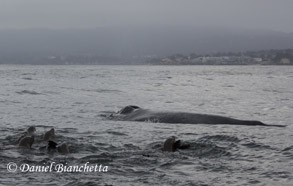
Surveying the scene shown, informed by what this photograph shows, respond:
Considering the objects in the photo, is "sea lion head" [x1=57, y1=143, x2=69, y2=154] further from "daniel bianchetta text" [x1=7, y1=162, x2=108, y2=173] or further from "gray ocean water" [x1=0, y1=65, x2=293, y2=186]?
"daniel bianchetta text" [x1=7, y1=162, x2=108, y2=173]

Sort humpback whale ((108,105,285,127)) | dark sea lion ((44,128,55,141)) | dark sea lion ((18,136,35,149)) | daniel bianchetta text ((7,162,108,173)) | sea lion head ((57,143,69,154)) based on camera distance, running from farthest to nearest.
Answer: humpback whale ((108,105,285,127)) < dark sea lion ((44,128,55,141)) < dark sea lion ((18,136,35,149)) < sea lion head ((57,143,69,154)) < daniel bianchetta text ((7,162,108,173))

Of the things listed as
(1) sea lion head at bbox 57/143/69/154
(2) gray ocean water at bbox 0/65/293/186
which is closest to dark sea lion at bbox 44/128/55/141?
(2) gray ocean water at bbox 0/65/293/186

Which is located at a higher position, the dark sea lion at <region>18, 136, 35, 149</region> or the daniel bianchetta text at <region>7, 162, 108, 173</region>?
the dark sea lion at <region>18, 136, 35, 149</region>

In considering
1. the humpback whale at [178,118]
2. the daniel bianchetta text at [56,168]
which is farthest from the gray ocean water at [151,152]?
the humpback whale at [178,118]

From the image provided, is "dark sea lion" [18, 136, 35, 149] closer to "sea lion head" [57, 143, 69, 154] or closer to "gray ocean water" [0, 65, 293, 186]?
"gray ocean water" [0, 65, 293, 186]

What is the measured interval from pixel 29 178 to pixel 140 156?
8.88ft

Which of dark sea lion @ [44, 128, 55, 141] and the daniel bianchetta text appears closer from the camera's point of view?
the daniel bianchetta text

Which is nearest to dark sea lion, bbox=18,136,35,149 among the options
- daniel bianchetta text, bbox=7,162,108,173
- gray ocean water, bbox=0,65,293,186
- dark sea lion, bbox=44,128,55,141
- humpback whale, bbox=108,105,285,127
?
gray ocean water, bbox=0,65,293,186

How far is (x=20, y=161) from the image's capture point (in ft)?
31.8

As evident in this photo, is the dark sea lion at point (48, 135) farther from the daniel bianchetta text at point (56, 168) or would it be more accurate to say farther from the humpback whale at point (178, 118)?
the humpback whale at point (178, 118)

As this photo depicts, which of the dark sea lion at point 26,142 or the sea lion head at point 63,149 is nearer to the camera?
the sea lion head at point 63,149

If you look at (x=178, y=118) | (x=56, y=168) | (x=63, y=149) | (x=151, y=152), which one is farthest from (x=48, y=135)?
(x=178, y=118)

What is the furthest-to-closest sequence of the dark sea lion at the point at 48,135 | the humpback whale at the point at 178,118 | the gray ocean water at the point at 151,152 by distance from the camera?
the humpback whale at the point at 178,118, the dark sea lion at the point at 48,135, the gray ocean water at the point at 151,152

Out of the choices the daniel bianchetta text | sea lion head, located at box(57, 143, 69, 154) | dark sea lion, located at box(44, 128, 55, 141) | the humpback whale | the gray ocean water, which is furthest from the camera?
the humpback whale
